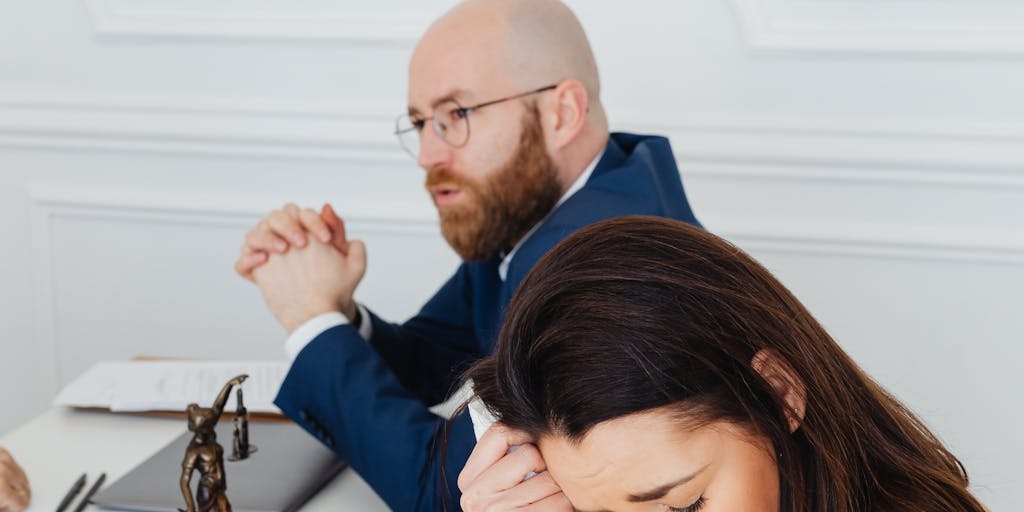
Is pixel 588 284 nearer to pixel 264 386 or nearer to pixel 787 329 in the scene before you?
pixel 787 329

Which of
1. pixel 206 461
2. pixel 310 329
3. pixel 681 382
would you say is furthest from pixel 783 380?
pixel 310 329

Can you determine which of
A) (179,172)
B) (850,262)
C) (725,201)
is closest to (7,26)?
(179,172)

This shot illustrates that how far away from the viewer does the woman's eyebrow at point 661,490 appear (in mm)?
1104

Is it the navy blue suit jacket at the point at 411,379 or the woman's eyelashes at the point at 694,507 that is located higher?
the navy blue suit jacket at the point at 411,379

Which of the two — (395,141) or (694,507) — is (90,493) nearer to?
(694,507)

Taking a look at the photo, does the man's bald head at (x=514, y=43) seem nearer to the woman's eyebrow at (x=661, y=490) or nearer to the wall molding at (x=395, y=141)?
the wall molding at (x=395, y=141)

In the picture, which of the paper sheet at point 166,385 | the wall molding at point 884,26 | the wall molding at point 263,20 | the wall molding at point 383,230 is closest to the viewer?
the paper sheet at point 166,385

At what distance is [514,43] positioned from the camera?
2158 mm

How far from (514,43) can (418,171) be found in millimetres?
802

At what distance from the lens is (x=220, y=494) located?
4.91ft

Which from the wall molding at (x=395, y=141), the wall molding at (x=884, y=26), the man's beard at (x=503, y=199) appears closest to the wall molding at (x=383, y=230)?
the wall molding at (x=395, y=141)

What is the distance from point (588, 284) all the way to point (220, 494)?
0.65 meters

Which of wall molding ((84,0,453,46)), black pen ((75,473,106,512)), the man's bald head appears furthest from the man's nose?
black pen ((75,473,106,512))

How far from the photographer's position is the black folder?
160 cm
